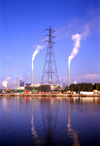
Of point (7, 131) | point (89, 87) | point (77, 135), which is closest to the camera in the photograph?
point (77, 135)

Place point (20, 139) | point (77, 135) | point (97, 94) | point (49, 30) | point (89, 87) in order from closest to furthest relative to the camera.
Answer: point (20, 139)
point (77, 135)
point (49, 30)
point (97, 94)
point (89, 87)

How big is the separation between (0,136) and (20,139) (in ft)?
9.20

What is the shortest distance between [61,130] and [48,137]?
3.78 m

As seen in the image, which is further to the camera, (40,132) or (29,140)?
(40,132)

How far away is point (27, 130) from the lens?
80.0 feet

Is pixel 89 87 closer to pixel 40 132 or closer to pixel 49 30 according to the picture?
pixel 49 30

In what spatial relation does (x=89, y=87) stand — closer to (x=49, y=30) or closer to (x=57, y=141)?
(x=49, y=30)

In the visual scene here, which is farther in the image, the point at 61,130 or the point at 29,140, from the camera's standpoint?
the point at 61,130

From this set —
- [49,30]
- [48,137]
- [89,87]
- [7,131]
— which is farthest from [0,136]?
[89,87]

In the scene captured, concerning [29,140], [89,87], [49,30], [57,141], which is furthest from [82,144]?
[89,87]

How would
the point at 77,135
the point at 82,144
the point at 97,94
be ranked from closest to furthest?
1. the point at 82,144
2. the point at 77,135
3. the point at 97,94

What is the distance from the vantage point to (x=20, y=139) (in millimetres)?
20359

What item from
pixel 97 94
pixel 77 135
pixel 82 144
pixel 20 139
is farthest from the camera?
pixel 97 94

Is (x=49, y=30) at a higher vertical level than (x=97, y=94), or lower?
higher
